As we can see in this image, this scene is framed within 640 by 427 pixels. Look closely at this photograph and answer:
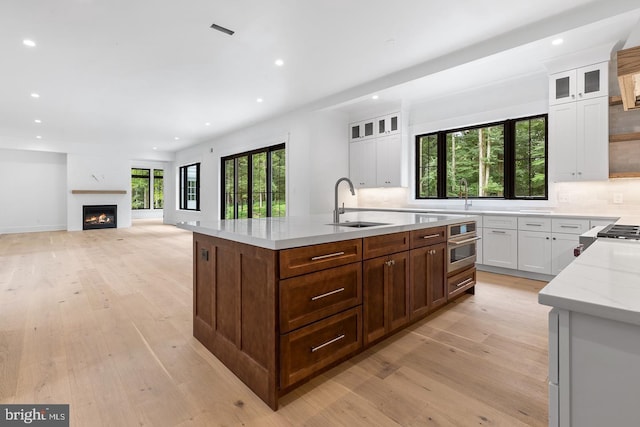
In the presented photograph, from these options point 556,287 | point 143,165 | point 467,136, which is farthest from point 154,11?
point 143,165

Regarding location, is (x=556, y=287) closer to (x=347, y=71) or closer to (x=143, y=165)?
(x=347, y=71)

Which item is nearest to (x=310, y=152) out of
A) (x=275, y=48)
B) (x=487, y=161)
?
(x=275, y=48)

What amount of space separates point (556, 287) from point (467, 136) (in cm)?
510

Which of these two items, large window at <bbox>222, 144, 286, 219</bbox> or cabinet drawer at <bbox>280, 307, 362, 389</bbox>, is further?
large window at <bbox>222, 144, 286, 219</bbox>

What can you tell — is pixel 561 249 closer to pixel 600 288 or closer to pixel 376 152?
pixel 376 152

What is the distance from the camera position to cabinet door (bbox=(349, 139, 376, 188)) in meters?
6.05

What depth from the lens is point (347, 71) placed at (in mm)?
4586

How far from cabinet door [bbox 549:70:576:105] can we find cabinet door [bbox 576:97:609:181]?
16 cm

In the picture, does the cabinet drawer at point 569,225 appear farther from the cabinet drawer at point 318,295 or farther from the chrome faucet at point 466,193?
the cabinet drawer at point 318,295

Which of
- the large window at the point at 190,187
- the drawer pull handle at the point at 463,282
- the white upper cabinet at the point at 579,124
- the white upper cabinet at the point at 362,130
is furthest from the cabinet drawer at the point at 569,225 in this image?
the large window at the point at 190,187

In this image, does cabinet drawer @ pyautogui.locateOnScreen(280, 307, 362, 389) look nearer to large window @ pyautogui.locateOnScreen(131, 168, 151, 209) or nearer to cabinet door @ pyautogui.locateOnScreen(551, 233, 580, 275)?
cabinet door @ pyautogui.locateOnScreen(551, 233, 580, 275)

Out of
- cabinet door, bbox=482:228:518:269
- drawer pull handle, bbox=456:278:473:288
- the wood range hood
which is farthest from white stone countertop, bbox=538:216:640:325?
cabinet door, bbox=482:228:518:269

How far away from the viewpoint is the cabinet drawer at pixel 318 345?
164 centimetres

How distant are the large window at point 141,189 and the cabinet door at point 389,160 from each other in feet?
39.4
